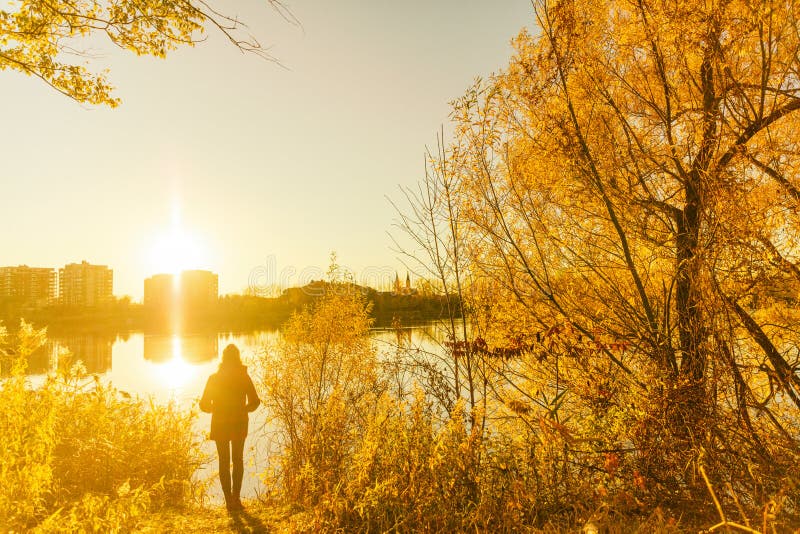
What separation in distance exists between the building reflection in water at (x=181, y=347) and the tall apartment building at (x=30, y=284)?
21453 mm

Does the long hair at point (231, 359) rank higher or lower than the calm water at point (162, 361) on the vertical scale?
higher

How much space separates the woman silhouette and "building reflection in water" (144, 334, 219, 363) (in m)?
42.2

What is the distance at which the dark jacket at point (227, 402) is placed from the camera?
5.83m

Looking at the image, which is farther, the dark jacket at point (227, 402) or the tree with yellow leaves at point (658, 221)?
the dark jacket at point (227, 402)

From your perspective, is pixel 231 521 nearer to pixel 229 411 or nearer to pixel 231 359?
pixel 229 411

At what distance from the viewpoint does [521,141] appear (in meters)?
5.50

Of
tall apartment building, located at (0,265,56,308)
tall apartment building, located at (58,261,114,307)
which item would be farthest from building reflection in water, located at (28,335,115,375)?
tall apartment building, located at (58,261,114,307)

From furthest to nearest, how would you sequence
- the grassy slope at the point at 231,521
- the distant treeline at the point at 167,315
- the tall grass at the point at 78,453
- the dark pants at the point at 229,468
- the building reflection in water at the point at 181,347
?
the distant treeline at the point at 167,315 < the building reflection in water at the point at 181,347 < the dark pants at the point at 229,468 < the grassy slope at the point at 231,521 < the tall grass at the point at 78,453

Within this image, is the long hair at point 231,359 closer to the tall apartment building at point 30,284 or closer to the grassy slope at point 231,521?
the grassy slope at point 231,521

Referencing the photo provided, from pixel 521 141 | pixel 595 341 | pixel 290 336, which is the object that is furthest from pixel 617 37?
pixel 290 336

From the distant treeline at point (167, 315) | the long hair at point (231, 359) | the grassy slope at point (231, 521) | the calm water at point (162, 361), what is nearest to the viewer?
the grassy slope at point (231, 521)

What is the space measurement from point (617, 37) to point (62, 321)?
252 ft

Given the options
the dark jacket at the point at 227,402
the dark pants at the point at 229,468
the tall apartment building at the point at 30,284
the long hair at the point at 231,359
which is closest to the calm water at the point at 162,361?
the dark pants at the point at 229,468

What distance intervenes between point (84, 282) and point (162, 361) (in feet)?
254
